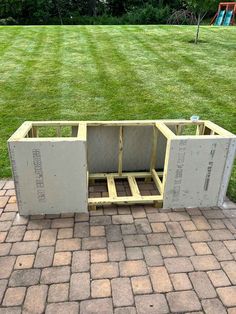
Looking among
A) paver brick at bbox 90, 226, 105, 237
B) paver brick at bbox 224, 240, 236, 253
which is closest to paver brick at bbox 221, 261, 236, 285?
paver brick at bbox 224, 240, 236, 253

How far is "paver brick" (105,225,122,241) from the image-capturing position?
3424mm

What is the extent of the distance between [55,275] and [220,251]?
5.71 ft

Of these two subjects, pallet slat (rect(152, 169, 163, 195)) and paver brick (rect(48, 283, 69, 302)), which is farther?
pallet slat (rect(152, 169, 163, 195))

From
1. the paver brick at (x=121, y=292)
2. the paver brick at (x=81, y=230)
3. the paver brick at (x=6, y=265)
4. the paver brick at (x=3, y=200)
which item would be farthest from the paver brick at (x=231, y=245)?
the paver brick at (x=3, y=200)

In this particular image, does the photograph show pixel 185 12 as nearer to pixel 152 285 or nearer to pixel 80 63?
pixel 80 63

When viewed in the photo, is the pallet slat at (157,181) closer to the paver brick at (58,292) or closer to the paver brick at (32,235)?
the paver brick at (32,235)

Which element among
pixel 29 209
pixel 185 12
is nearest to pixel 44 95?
pixel 29 209

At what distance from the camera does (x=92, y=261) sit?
311cm

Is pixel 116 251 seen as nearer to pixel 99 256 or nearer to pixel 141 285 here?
pixel 99 256

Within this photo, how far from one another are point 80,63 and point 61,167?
791 centimetres

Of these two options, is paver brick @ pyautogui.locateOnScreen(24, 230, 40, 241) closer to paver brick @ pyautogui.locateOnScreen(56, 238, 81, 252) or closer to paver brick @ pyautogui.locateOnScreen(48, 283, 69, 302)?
paver brick @ pyautogui.locateOnScreen(56, 238, 81, 252)

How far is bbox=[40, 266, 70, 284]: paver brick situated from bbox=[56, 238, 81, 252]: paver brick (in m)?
Result: 0.24

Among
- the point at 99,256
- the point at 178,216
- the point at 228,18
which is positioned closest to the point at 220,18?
the point at 228,18

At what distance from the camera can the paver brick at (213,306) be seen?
2646 mm
